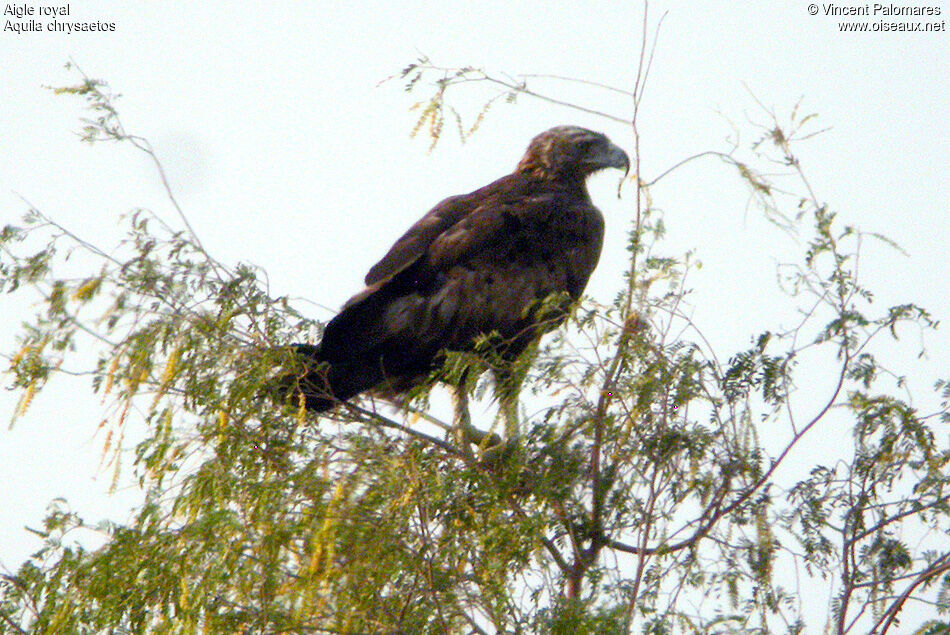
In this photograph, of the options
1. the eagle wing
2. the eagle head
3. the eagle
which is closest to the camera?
the eagle

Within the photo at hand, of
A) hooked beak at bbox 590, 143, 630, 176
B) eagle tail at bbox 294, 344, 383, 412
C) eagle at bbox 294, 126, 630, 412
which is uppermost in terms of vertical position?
hooked beak at bbox 590, 143, 630, 176

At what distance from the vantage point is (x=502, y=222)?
20.7 feet

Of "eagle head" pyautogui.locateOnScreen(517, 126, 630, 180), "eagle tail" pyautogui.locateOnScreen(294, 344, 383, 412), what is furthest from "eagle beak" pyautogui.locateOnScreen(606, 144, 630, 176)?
"eagle tail" pyautogui.locateOnScreen(294, 344, 383, 412)

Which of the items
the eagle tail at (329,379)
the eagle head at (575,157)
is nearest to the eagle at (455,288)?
the eagle tail at (329,379)

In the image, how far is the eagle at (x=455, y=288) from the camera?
18.3ft

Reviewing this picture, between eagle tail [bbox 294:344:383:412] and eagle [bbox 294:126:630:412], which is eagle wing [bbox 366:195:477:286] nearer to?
eagle [bbox 294:126:630:412]

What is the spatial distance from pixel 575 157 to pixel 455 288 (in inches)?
67.4

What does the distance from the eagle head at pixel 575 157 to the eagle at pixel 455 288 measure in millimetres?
509

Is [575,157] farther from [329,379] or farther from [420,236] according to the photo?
[329,379]

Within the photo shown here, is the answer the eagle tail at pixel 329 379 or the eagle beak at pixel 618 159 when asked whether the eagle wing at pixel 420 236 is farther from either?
the eagle beak at pixel 618 159

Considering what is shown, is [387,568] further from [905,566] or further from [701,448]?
[905,566]

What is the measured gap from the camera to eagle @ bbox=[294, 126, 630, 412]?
5.59 m

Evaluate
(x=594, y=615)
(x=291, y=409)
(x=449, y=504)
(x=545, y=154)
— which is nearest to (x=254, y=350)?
(x=291, y=409)

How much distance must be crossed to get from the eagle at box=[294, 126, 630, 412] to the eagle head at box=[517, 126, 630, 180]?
51 cm
